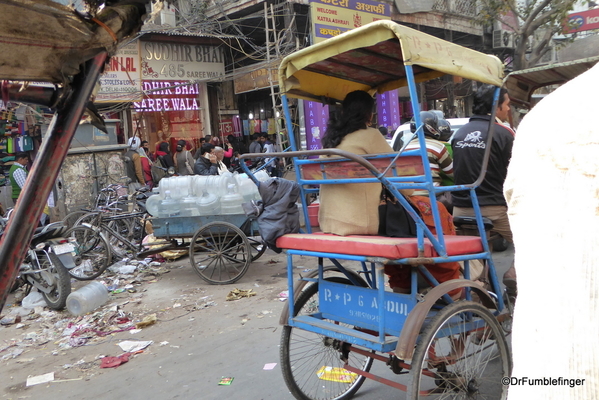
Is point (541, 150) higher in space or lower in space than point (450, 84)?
lower

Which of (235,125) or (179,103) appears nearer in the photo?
(179,103)

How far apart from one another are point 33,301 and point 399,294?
205 inches

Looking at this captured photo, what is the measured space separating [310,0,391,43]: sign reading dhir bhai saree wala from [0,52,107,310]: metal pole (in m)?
11.2

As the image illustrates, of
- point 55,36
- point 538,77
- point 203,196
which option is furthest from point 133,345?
point 538,77

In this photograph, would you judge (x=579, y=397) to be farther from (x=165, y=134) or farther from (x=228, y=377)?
(x=165, y=134)

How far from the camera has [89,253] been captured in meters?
7.54

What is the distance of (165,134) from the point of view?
48.8 ft

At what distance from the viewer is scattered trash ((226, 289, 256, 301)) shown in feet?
19.7

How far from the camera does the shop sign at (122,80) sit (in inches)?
459

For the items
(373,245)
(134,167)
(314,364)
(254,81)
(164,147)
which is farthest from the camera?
(254,81)

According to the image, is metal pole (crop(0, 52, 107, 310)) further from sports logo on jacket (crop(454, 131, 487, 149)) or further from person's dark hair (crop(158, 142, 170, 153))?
person's dark hair (crop(158, 142, 170, 153))

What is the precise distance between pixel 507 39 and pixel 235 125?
11052 millimetres

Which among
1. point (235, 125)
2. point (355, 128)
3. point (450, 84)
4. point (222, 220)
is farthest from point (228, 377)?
point (450, 84)

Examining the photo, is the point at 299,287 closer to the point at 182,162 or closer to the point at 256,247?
the point at 256,247
